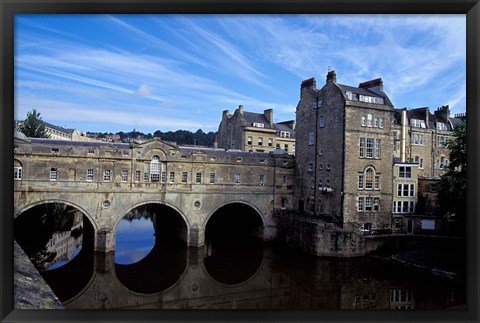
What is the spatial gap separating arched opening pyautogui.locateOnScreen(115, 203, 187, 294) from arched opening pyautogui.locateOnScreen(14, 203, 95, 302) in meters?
1.72

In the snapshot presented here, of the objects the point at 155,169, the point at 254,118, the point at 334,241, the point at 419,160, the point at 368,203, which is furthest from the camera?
the point at 254,118

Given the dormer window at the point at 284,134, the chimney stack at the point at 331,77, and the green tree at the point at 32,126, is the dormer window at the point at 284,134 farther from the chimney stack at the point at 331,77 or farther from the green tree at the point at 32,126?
the green tree at the point at 32,126

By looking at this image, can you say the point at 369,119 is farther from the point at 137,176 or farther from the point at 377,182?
the point at 137,176

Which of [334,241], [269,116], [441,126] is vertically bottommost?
[334,241]

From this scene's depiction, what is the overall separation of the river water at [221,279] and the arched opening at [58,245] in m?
0.06

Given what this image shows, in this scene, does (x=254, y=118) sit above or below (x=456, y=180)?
above

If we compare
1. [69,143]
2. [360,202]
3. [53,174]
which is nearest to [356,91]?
[360,202]

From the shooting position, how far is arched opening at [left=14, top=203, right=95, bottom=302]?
1616 centimetres

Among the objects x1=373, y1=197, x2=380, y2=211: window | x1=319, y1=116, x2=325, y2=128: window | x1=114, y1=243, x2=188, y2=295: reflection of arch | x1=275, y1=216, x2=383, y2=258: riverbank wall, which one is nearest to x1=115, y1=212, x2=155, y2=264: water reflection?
x1=114, y1=243, x2=188, y2=295: reflection of arch

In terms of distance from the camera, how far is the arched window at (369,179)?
70.9 feet

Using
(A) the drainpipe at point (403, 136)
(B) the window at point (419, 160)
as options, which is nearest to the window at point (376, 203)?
(A) the drainpipe at point (403, 136)

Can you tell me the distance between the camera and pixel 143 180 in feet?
68.8

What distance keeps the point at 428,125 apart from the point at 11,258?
32.1 m
